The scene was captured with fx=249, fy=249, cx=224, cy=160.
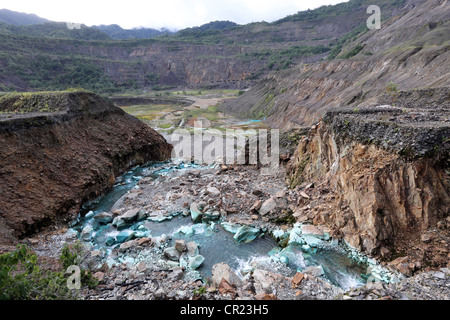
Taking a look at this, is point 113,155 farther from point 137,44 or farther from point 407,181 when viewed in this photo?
point 137,44

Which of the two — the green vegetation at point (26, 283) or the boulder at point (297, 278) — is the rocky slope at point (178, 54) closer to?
the green vegetation at point (26, 283)

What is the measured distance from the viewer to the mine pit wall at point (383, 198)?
33.8ft

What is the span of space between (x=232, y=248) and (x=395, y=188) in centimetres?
812

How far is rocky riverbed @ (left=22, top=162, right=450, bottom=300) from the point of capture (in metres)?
9.20

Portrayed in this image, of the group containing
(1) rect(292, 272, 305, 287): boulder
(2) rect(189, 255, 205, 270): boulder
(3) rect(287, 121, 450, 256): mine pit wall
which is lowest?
(2) rect(189, 255, 205, 270): boulder

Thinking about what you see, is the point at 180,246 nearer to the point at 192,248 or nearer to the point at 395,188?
the point at 192,248

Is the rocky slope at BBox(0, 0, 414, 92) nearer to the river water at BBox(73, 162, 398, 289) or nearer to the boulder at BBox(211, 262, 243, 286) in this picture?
the river water at BBox(73, 162, 398, 289)

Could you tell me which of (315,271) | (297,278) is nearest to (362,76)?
(315,271)

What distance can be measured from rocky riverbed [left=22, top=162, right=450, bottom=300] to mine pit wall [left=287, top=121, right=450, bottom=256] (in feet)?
3.02

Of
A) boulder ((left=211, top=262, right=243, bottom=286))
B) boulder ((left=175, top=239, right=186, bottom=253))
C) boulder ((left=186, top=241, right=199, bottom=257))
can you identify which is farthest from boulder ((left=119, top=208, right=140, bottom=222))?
boulder ((left=211, top=262, right=243, bottom=286))

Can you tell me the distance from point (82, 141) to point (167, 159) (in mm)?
10780

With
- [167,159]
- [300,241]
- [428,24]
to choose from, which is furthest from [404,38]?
[300,241]

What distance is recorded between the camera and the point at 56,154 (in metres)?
17.9

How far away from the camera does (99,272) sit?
409 inches
